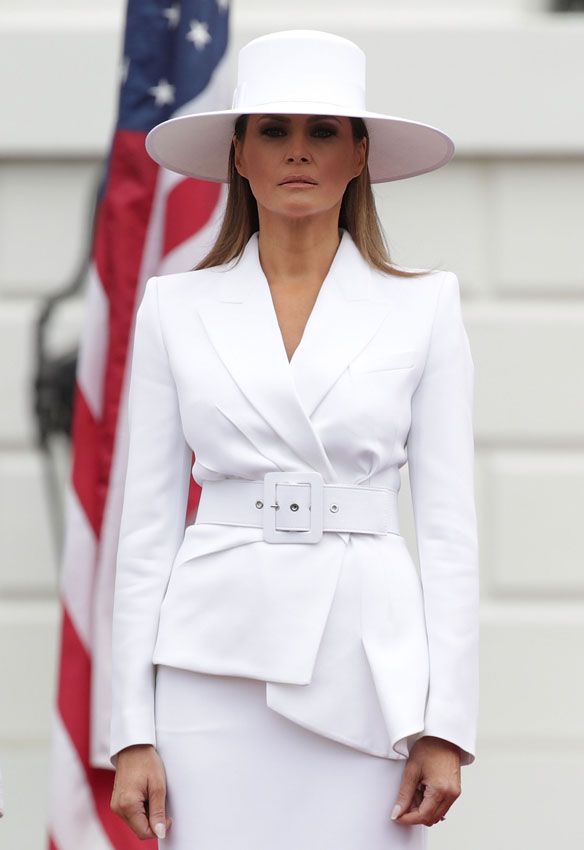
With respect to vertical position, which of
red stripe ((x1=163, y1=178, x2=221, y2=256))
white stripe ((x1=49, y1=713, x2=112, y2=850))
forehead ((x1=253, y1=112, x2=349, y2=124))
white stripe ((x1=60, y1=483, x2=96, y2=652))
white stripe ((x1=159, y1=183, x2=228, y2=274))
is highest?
red stripe ((x1=163, y1=178, x2=221, y2=256))

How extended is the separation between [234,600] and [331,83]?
0.71m

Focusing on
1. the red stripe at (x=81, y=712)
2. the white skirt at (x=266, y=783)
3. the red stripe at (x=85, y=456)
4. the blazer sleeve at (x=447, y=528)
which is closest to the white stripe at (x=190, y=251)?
the red stripe at (x=85, y=456)

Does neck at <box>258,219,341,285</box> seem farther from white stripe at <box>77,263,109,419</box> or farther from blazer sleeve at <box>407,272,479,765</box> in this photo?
white stripe at <box>77,263,109,419</box>

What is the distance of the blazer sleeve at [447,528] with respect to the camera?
2045 mm

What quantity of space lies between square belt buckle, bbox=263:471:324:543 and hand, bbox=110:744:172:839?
0.33m

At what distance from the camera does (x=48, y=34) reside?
12.1 ft

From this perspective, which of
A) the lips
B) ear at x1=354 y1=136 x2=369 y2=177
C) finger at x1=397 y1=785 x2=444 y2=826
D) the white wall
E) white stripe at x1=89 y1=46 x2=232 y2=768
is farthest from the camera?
the white wall

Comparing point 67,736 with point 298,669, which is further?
point 67,736

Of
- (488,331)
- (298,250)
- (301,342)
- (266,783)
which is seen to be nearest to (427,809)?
(266,783)

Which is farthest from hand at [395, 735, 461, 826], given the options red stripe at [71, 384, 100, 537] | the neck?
red stripe at [71, 384, 100, 537]

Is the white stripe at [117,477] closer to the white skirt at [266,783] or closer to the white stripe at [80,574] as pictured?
the white stripe at [80,574]

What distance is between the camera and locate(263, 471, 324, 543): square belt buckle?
2.06m

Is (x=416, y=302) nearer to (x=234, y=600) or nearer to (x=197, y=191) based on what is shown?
(x=234, y=600)

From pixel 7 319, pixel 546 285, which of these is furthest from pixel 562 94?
pixel 7 319
